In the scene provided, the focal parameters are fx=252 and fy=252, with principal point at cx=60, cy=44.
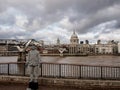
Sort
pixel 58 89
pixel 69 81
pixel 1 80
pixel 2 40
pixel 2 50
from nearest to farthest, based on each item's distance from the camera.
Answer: pixel 58 89 < pixel 69 81 < pixel 1 80 < pixel 2 50 < pixel 2 40

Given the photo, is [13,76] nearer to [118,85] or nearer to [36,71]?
[36,71]

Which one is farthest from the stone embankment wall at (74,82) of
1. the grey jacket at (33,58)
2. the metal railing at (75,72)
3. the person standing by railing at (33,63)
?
the grey jacket at (33,58)

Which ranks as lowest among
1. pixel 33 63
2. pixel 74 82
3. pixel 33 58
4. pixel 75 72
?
pixel 74 82

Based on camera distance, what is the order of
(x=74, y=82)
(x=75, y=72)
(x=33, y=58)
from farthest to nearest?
(x=75, y=72)
(x=74, y=82)
(x=33, y=58)

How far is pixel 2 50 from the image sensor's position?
180 meters

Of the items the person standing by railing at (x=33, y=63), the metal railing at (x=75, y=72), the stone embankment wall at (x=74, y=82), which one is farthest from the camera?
the metal railing at (x=75, y=72)

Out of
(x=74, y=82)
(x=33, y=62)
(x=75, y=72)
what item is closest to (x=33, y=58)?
(x=33, y=62)

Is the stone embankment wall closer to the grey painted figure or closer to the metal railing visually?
the metal railing

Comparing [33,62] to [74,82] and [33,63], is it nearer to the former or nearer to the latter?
[33,63]

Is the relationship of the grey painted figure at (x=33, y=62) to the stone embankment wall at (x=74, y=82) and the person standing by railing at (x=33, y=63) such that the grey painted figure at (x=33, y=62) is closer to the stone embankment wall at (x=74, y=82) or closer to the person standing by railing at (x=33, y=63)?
the person standing by railing at (x=33, y=63)

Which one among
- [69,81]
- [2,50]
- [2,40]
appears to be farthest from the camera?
[2,40]

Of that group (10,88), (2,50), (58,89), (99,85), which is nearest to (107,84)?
(99,85)

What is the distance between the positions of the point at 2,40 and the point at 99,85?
606ft

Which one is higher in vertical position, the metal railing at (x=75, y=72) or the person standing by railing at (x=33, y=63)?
the person standing by railing at (x=33, y=63)
